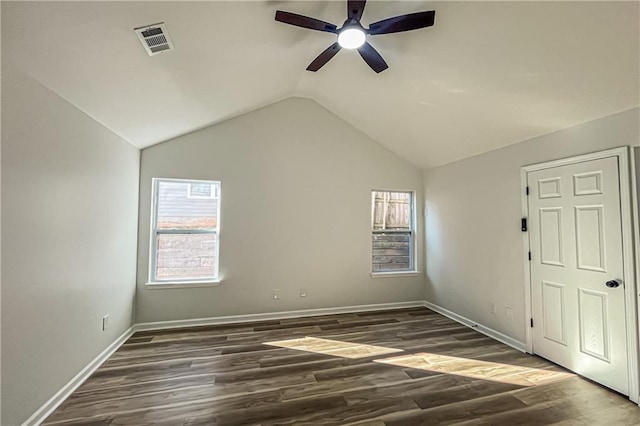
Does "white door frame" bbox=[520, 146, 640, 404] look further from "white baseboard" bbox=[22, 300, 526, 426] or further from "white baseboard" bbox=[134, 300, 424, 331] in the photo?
"white baseboard" bbox=[134, 300, 424, 331]

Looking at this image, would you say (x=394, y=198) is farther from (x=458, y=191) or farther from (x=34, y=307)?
(x=34, y=307)

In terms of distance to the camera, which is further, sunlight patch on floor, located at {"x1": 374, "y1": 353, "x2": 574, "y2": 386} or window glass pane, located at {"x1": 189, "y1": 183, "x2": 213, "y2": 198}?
window glass pane, located at {"x1": 189, "y1": 183, "x2": 213, "y2": 198}

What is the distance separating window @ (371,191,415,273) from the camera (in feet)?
14.9

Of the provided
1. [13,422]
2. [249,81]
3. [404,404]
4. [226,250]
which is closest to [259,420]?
[404,404]

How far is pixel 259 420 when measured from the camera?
1.91m

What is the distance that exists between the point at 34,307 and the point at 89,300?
2.24ft

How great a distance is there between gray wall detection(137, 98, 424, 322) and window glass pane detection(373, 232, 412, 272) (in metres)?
0.21

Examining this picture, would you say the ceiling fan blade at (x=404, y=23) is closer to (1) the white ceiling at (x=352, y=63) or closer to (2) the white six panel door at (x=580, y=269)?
(1) the white ceiling at (x=352, y=63)

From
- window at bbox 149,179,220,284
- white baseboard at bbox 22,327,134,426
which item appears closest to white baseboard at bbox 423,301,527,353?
window at bbox 149,179,220,284

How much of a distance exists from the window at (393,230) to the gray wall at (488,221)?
1.07ft

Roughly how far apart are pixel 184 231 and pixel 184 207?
34 cm

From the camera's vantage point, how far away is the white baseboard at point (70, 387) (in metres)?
1.84

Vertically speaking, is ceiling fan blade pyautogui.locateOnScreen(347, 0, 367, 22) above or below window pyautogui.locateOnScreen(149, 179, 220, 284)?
above

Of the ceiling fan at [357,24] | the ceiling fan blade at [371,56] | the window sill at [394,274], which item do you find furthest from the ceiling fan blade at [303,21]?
the window sill at [394,274]
